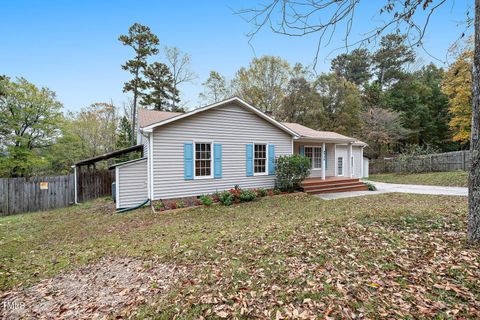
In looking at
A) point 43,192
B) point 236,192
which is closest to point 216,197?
point 236,192

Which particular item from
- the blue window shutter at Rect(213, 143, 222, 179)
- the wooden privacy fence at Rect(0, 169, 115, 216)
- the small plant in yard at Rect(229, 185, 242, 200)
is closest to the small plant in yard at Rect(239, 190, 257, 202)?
the small plant in yard at Rect(229, 185, 242, 200)

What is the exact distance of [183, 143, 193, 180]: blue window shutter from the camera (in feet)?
29.7

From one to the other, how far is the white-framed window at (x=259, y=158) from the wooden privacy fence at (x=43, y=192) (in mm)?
8933

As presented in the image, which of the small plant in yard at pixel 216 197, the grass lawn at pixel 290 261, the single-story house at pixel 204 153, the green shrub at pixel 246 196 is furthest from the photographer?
the green shrub at pixel 246 196

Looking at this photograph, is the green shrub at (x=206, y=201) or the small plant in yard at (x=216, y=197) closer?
the green shrub at (x=206, y=201)

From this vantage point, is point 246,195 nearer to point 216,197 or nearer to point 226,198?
point 226,198

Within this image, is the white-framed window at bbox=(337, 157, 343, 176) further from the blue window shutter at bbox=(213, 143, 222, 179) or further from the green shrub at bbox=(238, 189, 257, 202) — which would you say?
the blue window shutter at bbox=(213, 143, 222, 179)

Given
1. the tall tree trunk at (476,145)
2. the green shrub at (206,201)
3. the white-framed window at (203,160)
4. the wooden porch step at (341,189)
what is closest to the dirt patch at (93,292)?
the tall tree trunk at (476,145)

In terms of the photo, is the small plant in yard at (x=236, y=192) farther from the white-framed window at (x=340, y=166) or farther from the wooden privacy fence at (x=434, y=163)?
the wooden privacy fence at (x=434, y=163)

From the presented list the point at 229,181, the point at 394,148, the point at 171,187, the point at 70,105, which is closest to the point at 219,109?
the point at 229,181

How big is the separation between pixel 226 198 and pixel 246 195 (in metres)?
0.90

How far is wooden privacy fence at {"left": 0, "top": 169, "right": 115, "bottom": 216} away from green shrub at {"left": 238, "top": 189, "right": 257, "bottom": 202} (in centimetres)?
862

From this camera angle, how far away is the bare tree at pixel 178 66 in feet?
70.0

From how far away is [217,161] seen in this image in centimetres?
962
